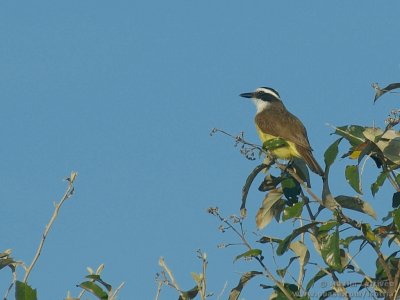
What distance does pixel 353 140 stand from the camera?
3.82 metres

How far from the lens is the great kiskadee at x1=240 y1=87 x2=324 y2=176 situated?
838 centimetres

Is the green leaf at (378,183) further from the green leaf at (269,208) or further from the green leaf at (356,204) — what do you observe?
the green leaf at (269,208)

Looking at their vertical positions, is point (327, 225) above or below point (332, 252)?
above

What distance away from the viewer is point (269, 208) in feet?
14.7

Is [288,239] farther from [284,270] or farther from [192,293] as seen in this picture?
[192,293]

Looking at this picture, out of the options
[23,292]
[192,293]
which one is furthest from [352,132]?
[23,292]

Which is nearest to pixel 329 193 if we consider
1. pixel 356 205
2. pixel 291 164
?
pixel 356 205

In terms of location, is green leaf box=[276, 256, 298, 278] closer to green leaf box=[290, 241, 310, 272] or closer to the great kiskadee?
green leaf box=[290, 241, 310, 272]

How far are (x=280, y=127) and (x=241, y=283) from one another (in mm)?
5848

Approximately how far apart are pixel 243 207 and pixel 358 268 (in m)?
0.95

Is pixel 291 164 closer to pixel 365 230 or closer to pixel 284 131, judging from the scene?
pixel 365 230

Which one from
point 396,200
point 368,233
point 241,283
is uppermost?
point 396,200

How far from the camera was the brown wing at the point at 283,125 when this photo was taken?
9.15 metres

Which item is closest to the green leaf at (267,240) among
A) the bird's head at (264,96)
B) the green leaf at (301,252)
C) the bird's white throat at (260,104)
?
the green leaf at (301,252)
